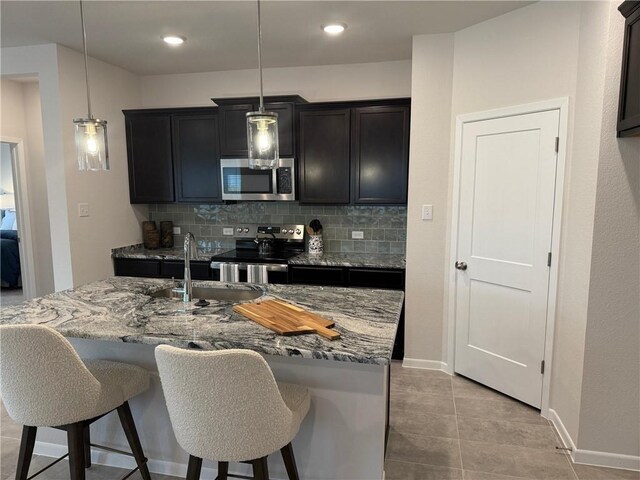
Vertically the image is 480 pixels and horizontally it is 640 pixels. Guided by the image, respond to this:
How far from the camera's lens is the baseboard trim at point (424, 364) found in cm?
352

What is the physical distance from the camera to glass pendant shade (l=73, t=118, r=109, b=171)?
2045 millimetres

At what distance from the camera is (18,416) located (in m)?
1.76

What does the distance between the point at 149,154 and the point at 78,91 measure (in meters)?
0.83

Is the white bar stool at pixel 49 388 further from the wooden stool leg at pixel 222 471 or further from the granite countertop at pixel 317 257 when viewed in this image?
the granite countertop at pixel 317 257

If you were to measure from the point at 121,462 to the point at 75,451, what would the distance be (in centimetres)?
58

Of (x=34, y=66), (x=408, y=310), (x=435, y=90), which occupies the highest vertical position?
(x=34, y=66)

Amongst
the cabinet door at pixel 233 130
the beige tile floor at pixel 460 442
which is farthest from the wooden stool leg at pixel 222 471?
the cabinet door at pixel 233 130

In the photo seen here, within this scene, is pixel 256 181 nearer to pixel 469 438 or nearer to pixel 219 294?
pixel 219 294

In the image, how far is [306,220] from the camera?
4.34 meters

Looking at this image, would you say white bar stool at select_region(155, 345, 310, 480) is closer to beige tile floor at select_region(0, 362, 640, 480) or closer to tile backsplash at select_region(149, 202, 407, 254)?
beige tile floor at select_region(0, 362, 640, 480)

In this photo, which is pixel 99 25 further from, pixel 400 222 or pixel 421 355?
pixel 421 355

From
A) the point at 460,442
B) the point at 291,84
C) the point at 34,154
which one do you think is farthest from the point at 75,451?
the point at 34,154

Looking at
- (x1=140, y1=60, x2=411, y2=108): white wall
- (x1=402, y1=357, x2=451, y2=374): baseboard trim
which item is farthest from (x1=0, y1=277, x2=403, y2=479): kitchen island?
(x1=140, y1=60, x2=411, y2=108): white wall

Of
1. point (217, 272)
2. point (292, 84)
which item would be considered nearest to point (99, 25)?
point (292, 84)
